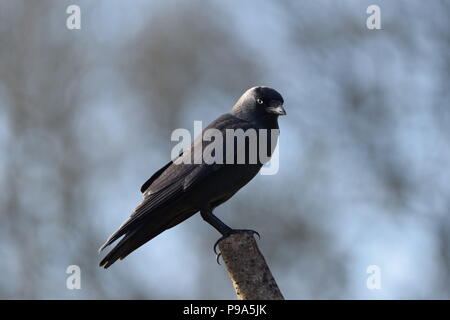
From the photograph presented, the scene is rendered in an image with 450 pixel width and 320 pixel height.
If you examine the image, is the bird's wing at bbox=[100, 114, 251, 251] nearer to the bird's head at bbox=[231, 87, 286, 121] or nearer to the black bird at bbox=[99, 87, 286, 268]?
the black bird at bbox=[99, 87, 286, 268]

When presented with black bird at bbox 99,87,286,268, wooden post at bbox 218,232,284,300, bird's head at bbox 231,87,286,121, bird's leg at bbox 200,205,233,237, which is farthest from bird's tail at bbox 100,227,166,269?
bird's head at bbox 231,87,286,121

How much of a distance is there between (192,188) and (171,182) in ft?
0.54

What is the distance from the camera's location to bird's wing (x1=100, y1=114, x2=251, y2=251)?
5.80m

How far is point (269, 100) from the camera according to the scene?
6555mm

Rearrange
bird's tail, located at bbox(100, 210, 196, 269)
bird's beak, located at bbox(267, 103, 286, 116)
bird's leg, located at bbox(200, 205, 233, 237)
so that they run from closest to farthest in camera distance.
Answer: bird's tail, located at bbox(100, 210, 196, 269), bird's leg, located at bbox(200, 205, 233, 237), bird's beak, located at bbox(267, 103, 286, 116)

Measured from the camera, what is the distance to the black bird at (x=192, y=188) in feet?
19.1

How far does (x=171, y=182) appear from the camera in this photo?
600cm

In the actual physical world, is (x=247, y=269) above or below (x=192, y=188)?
below

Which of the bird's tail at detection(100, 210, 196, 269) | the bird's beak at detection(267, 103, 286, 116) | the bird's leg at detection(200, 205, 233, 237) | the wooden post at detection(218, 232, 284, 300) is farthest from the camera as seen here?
the bird's beak at detection(267, 103, 286, 116)

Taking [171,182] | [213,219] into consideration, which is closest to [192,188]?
[171,182]

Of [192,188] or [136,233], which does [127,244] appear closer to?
[136,233]
